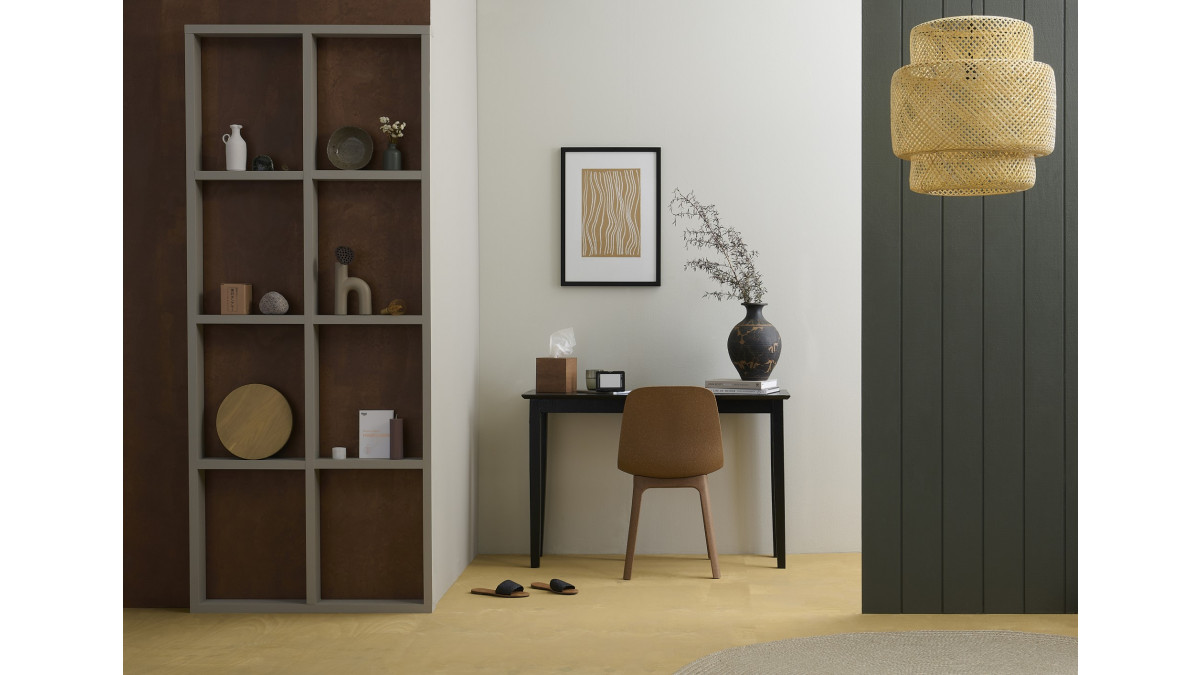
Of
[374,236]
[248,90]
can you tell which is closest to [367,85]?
[248,90]

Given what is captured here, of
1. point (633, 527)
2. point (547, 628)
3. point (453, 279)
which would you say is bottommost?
point (547, 628)

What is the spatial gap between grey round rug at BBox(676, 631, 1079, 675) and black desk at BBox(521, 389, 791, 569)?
114cm

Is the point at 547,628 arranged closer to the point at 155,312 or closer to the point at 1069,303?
the point at 155,312

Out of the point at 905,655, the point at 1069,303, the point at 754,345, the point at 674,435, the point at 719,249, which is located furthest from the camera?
the point at 719,249

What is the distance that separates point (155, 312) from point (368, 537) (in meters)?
1.21

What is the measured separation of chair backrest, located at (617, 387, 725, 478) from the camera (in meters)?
3.97

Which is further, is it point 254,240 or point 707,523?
point 707,523

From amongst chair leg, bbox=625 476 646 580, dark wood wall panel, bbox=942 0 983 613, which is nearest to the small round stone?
chair leg, bbox=625 476 646 580

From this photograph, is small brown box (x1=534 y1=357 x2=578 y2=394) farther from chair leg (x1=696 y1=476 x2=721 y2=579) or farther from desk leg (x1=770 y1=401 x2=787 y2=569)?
desk leg (x1=770 y1=401 x2=787 y2=569)

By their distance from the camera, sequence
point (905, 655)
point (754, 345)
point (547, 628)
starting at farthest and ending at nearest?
point (754, 345) → point (547, 628) → point (905, 655)

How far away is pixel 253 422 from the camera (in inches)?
136
